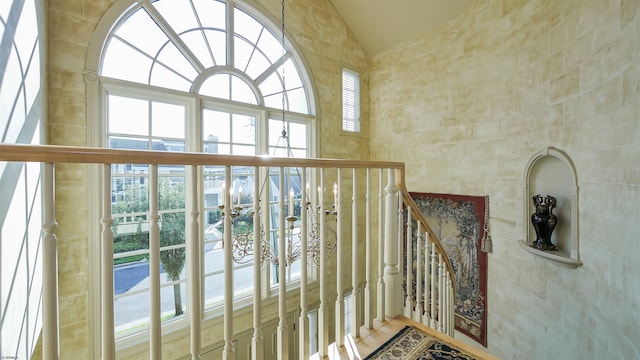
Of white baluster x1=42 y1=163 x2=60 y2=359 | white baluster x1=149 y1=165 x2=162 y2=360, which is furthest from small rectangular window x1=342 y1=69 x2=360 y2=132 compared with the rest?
white baluster x1=42 y1=163 x2=60 y2=359

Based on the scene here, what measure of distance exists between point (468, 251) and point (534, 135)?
5.23 feet

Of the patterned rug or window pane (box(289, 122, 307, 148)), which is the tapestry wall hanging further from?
the patterned rug

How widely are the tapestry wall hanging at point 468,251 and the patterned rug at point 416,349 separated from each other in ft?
7.64

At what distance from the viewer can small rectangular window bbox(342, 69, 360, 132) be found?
4.52 meters

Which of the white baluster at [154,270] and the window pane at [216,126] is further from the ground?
the window pane at [216,126]

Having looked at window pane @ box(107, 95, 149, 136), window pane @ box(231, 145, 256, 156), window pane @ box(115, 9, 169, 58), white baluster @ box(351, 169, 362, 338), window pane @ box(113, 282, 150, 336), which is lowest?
window pane @ box(113, 282, 150, 336)

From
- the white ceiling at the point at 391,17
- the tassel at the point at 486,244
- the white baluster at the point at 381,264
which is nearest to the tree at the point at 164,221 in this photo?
the white baluster at the point at 381,264

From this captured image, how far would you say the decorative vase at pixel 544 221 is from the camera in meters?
2.59

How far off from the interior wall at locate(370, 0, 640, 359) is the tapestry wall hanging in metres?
0.10

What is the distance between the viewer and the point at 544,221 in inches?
102

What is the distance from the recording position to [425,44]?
3967 mm

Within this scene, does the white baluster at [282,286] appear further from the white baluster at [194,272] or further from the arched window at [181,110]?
the arched window at [181,110]

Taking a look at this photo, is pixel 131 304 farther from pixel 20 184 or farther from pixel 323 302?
pixel 323 302

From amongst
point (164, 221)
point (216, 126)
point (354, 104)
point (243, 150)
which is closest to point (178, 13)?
point (216, 126)
